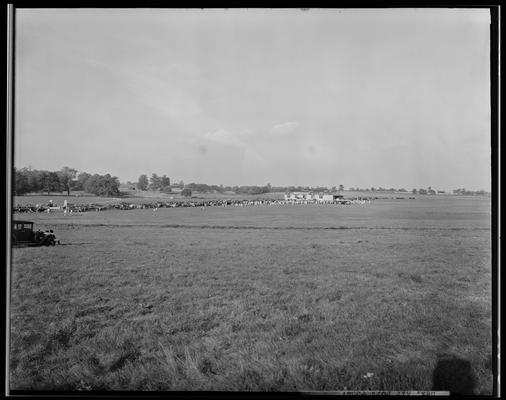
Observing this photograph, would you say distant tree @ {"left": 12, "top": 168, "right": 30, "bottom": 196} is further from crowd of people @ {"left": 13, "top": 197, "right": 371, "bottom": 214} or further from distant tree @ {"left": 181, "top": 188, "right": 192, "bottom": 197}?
distant tree @ {"left": 181, "top": 188, "right": 192, "bottom": 197}

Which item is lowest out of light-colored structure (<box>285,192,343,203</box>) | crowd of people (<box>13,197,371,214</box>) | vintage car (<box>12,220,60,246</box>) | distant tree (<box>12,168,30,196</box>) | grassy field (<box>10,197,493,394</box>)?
grassy field (<box>10,197,493,394</box>)

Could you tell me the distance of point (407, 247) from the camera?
21.2 feet

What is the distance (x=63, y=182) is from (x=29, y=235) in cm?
111

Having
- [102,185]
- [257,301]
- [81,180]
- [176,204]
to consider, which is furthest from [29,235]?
[257,301]

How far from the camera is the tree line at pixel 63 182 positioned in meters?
4.31

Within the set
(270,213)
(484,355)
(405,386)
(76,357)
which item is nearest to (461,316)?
(484,355)

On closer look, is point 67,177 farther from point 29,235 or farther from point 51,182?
point 29,235

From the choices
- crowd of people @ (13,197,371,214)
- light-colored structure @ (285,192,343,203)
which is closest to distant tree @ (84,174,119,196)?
crowd of people @ (13,197,371,214)

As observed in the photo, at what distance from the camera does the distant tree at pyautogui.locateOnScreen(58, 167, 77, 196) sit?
16.1ft

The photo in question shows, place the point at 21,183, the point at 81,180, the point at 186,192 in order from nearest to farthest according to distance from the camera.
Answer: the point at 21,183 → the point at 81,180 → the point at 186,192

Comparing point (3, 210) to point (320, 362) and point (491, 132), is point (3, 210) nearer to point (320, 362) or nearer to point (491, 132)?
point (320, 362)

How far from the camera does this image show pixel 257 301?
475cm

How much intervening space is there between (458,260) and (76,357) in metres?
7.07

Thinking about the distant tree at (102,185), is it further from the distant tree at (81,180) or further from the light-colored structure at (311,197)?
the light-colored structure at (311,197)
